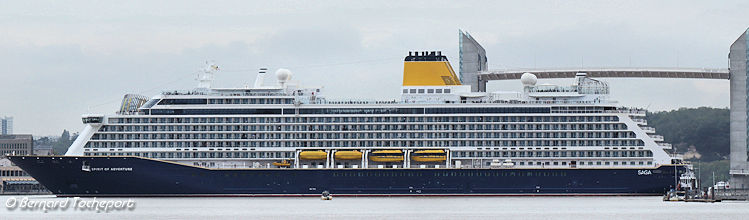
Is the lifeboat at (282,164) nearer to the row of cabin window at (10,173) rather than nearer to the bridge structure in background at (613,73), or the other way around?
the bridge structure in background at (613,73)

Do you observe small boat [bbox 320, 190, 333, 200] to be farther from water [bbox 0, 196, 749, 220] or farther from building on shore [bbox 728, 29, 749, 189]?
building on shore [bbox 728, 29, 749, 189]

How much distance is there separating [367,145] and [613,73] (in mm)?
22152

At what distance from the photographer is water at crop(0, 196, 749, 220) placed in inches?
2552

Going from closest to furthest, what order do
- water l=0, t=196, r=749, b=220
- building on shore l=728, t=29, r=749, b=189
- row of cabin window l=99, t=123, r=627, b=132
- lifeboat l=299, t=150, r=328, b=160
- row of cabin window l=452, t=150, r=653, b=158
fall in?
water l=0, t=196, r=749, b=220 < row of cabin window l=452, t=150, r=653, b=158 < lifeboat l=299, t=150, r=328, b=160 < row of cabin window l=99, t=123, r=627, b=132 < building on shore l=728, t=29, r=749, b=189

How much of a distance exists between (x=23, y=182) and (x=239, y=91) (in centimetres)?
3886

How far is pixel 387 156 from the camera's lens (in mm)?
79188

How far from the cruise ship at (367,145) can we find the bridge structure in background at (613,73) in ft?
43.8

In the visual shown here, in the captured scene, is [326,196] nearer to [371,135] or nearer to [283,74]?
[371,135]

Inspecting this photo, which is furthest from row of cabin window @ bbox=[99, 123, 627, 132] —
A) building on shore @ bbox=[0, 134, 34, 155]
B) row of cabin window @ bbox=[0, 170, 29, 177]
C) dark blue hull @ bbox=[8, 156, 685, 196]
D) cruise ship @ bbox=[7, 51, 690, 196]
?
building on shore @ bbox=[0, 134, 34, 155]

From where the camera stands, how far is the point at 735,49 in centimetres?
9319

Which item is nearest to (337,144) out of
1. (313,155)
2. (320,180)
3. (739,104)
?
(313,155)

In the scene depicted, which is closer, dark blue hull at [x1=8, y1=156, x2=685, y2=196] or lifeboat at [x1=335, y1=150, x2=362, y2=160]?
dark blue hull at [x1=8, y1=156, x2=685, y2=196]

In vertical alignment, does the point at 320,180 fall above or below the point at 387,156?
below

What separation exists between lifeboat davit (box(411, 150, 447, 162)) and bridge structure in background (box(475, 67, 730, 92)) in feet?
61.4
